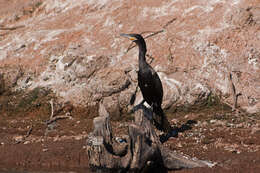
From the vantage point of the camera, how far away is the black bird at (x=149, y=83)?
11000 millimetres

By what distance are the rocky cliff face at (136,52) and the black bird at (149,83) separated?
11.1 feet

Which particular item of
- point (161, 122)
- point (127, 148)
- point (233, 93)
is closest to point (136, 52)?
point (233, 93)

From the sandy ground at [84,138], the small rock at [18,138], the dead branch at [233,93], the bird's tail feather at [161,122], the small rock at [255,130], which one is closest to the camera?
the sandy ground at [84,138]

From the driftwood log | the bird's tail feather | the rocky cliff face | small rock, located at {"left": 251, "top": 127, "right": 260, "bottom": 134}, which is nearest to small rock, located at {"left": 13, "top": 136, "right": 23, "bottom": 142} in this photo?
the rocky cliff face

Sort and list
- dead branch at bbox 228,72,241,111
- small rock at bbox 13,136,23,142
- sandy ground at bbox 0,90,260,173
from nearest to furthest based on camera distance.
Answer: sandy ground at bbox 0,90,260,173 < small rock at bbox 13,136,23,142 < dead branch at bbox 228,72,241,111

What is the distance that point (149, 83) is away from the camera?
36.4ft

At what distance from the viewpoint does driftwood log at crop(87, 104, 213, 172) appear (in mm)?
8737

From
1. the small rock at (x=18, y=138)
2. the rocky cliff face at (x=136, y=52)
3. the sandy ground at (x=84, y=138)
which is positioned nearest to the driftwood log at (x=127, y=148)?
the sandy ground at (x=84, y=138)

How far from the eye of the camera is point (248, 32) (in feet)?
52.4

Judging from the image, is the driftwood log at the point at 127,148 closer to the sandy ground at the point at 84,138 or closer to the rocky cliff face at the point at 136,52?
the sandy ground at the point at 84,138

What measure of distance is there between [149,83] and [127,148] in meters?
2.71

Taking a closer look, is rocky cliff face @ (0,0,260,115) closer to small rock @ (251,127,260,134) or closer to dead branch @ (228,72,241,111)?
dead branch @ (228,72,241,111)

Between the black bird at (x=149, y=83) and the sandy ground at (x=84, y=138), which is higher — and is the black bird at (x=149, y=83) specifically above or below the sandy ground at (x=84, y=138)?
above

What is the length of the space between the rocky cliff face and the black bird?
11.1 feet
